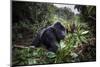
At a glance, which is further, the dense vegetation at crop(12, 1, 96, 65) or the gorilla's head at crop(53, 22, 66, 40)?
the gorilla's head at crop(53, 22, 66, 40)

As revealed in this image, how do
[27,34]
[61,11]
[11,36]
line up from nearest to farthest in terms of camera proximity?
[11,36]
[27,34]
[61,11]

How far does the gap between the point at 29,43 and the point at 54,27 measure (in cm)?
46

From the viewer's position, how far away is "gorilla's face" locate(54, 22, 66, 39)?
269 cm

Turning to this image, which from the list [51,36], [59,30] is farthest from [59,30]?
[51,36]

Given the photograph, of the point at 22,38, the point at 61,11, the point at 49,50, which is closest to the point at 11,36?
the point at 22,38

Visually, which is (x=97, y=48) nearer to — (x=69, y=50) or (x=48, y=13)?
(x=69, y=50)

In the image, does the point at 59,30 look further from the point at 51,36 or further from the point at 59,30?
the point at 51,36

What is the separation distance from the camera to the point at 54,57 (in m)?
2.66

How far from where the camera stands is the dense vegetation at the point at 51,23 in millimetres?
2510

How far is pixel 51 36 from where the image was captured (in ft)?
8.71

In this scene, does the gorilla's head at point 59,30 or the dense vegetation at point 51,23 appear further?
the gorilla's head at point 59,30

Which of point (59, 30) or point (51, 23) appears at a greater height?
point (51, 23)

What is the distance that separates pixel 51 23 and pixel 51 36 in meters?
0.20

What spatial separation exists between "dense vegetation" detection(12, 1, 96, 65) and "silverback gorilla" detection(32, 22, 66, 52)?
0.20 feet
